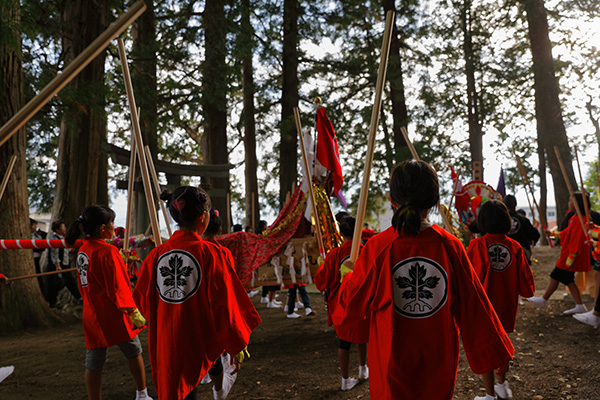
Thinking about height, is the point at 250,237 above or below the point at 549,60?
below

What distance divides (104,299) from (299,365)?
7.93 ft

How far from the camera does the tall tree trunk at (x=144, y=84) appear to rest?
933cm

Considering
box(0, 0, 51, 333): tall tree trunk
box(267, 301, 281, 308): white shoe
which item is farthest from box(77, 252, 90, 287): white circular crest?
box(267, 301, 281, 308): white shoe

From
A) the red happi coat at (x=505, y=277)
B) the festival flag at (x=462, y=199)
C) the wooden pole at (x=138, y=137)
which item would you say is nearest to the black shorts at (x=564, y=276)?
the festival flag at (x=462, y=199)

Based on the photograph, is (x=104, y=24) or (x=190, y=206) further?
(x=104, y=24)

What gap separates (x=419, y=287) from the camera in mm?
2197

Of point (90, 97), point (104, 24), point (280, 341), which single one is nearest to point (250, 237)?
point (280, 341)

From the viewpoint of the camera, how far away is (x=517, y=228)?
674 cm

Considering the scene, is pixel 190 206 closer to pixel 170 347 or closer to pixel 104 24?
pixel 170 347

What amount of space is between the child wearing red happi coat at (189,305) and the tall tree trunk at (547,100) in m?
10.5

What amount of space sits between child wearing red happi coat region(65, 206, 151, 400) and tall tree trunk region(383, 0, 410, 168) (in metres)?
11.8

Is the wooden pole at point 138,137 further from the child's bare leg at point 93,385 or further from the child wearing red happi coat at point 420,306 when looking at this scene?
the child's bare leg at point 93,385

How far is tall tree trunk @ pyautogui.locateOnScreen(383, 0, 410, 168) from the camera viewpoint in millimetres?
14594

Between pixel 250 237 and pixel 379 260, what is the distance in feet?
13.6
